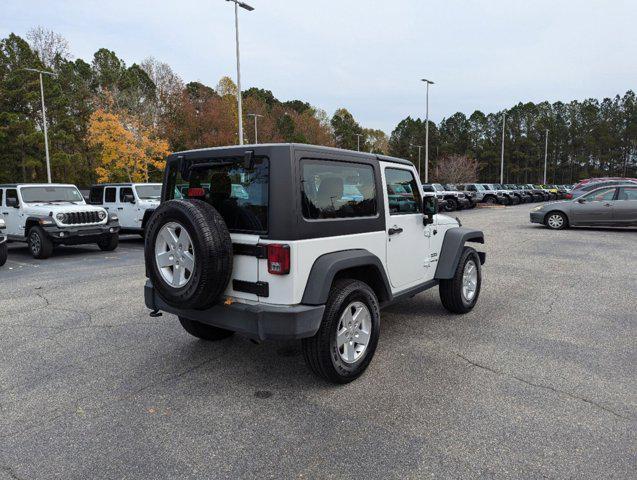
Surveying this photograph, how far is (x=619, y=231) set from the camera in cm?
1509

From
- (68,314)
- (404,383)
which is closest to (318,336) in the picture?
(404,383)

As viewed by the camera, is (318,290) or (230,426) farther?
(318,290)

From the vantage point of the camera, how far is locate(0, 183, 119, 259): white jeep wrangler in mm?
10820

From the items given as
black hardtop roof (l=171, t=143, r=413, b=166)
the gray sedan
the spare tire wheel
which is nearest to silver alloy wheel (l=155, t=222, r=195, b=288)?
the spare tire wheel

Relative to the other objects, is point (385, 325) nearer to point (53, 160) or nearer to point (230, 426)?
point (230, 426)

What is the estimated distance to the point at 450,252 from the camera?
5.33 metres

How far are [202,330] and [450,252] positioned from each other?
2936 mm

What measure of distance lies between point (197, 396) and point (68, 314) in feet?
10.9

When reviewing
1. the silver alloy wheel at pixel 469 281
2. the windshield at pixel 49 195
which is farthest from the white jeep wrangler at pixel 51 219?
the silver alloy wheel at pixel 469 281

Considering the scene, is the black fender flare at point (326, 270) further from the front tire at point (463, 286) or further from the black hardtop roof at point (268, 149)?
the front tire at point (463, 286)

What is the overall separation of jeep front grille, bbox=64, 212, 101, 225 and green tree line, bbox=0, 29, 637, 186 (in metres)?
21.4

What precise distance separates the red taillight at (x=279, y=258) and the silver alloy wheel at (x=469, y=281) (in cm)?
300

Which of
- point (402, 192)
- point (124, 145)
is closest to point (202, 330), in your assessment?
point (402, 192)

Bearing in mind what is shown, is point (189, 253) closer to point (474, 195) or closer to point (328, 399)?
point (328, 399)
